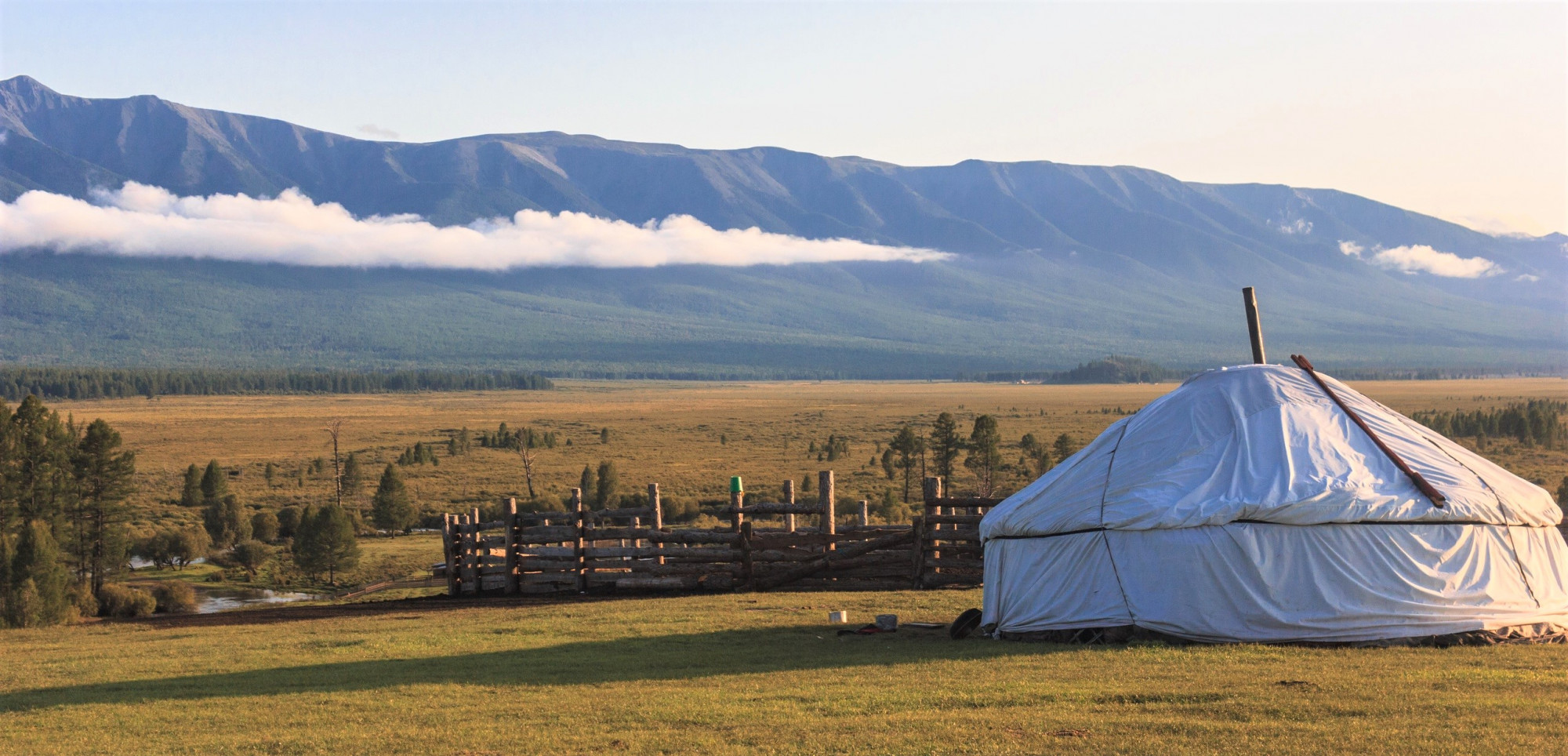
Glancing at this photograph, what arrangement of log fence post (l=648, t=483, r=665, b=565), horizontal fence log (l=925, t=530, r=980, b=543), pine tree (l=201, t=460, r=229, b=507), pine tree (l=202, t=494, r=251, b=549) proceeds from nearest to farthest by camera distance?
horizontal fence log (l=925, t=530, r=980, b=543)
log fence post (l=648, t=483, r=665, b=565)
pine tree (l=202, t=494, r=251, b=549)
pine tree (l=201, t=460, r=229, b=507)

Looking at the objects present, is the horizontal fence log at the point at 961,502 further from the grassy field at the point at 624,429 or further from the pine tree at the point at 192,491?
the pine tree at the point at 192,491

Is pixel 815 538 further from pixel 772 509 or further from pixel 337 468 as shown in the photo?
pixel 337 468

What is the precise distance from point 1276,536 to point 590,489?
4231 cm

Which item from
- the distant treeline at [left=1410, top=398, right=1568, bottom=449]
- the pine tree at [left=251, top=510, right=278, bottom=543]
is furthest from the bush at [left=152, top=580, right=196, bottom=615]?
the distant treeline at [left=1410, top=398, right=1568, bottom=449]

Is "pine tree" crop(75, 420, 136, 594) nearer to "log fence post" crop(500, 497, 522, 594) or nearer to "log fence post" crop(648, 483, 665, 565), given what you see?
"log fence post" crop(500, 497, 522, 594)

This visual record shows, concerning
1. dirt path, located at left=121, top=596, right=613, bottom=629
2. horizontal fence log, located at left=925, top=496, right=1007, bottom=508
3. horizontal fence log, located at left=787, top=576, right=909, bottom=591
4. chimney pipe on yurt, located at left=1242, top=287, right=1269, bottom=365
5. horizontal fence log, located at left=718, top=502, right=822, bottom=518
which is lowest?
dirt path, located at left=121, top=596, right=613, bottom=629

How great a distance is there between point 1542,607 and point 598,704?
32.7 ft

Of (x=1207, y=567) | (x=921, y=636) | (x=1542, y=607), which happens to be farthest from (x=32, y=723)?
(x=1542, y=607)

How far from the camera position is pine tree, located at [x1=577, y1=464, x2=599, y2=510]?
5053 centimetres

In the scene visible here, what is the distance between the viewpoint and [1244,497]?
563 inches

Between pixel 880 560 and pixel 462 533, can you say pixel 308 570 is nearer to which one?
pixel 462 533

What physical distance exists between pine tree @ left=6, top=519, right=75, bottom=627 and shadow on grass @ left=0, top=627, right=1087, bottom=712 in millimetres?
11474

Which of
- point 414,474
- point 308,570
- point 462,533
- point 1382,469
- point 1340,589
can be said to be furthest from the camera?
point 414,474

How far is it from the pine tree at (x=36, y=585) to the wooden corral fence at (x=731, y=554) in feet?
24.6
